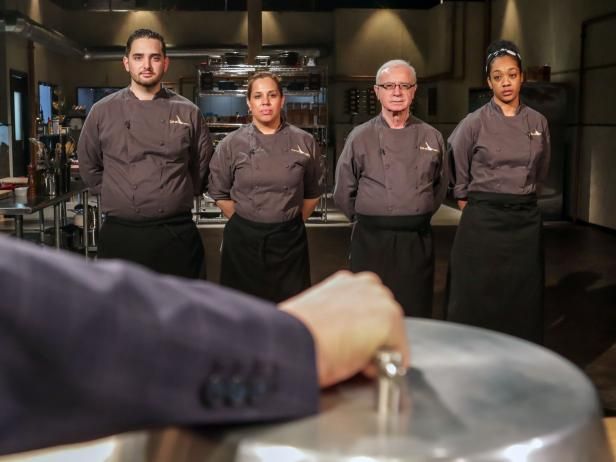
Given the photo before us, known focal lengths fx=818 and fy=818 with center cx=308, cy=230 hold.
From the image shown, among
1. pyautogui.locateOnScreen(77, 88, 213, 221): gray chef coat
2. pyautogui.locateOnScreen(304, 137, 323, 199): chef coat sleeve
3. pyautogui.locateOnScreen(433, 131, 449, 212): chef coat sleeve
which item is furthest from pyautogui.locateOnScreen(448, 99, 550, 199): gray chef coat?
pyautogui.locateOnScreen(77, 88, 213, 221): gray chef coat

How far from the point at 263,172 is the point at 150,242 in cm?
57

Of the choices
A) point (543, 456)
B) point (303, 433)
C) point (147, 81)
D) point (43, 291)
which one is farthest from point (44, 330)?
point (147, 81)

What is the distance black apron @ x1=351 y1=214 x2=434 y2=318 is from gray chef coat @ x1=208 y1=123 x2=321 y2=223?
0.34 meters

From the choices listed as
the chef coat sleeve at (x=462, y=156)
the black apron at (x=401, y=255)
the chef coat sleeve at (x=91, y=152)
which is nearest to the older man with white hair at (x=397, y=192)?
the black apron at (x=401, y=255)

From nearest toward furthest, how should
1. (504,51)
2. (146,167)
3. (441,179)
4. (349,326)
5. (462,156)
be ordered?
(349,326) < (146,167) < (504,51) < (441,179) < (462,156)

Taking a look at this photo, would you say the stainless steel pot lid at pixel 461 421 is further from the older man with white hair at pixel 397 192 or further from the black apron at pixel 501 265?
the black apron at pixel 501 265

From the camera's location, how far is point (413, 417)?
0.56 m

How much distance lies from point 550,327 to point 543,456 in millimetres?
3989

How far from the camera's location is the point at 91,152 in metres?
3.48

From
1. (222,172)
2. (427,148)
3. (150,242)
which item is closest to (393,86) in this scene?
(427,148)

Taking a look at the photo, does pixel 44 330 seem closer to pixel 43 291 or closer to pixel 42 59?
pixel 43 291

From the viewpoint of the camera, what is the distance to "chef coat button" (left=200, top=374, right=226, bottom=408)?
50cm

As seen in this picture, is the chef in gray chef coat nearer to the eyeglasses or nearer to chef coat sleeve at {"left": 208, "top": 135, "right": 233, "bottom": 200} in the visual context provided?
chef coat sleeve at {"left": 208, "top": 135, "right": 233, "bottom": 200}

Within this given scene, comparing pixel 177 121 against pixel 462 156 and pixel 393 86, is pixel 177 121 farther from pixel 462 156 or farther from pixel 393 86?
pixel 462 156
